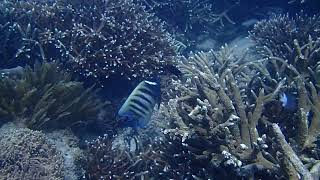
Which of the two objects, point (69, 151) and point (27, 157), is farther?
point (69, 151)

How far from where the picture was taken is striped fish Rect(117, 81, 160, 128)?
14.4 feet

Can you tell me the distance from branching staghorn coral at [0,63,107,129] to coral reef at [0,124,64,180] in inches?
15.6

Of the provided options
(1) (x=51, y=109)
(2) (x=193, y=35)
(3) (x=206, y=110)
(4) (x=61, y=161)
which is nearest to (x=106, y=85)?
(1) (x=51, y=109)

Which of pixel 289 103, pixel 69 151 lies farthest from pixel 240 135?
pixel 69 151

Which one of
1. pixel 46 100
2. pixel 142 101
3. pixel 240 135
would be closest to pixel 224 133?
pixel 240 135

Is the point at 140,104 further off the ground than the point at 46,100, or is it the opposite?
the point at 140,104

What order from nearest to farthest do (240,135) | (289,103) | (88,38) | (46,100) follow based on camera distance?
(240,135) → (289,103) → (46,100) → (88,38)

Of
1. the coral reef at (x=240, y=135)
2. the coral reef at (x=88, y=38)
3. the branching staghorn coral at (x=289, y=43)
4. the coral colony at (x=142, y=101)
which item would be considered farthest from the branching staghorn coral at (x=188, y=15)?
the coral reef at (x=240, y=135)

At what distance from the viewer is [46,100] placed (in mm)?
5055

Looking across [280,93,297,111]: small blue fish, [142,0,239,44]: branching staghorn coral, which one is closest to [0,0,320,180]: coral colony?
[280,93,297,111]: small blue fish

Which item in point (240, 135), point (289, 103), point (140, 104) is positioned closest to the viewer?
point (240, 135)

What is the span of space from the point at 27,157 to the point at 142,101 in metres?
1.56

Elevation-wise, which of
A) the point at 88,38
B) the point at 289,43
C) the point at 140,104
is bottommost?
the point at 140,104

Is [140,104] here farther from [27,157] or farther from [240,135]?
[27,157]
